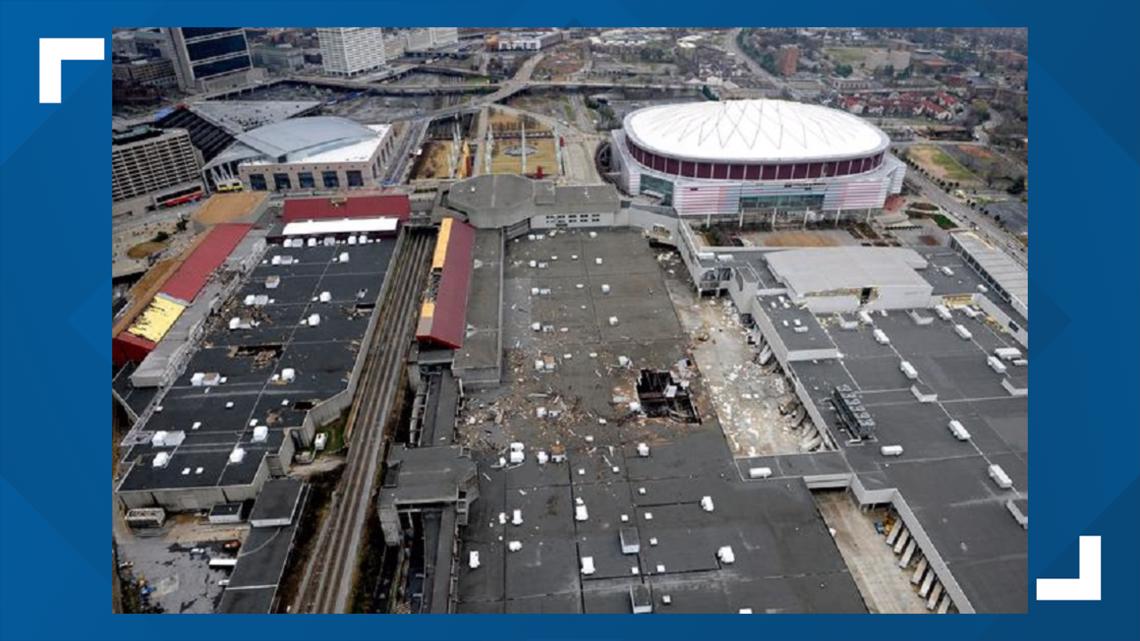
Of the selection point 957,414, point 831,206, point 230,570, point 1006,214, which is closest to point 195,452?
point 230,570

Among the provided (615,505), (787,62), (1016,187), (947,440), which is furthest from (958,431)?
(787,62)

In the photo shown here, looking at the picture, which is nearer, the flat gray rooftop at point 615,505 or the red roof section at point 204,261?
the flat gray rooftop at point 615,505

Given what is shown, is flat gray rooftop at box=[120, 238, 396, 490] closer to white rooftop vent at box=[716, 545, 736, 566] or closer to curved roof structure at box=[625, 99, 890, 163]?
white rooftop vent at box=[716, 545, 736, 566]

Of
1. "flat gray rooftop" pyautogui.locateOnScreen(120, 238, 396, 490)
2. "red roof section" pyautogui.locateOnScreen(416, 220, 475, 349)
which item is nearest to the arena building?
"red roof section" pyautogui.locateOnScreen(416, 220, 475, 349)
